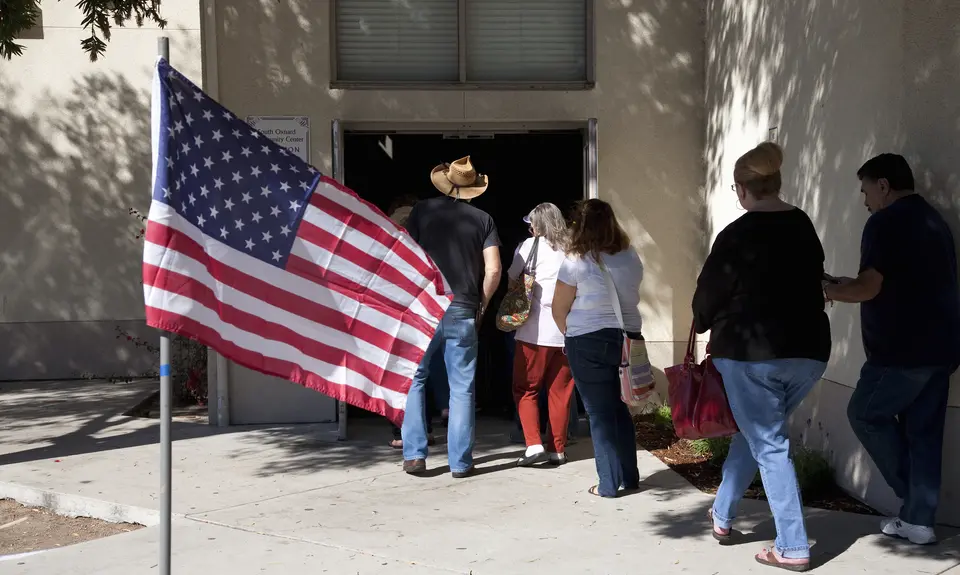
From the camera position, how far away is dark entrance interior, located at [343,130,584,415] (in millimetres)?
10625

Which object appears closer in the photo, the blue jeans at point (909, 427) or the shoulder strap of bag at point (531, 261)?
the blue jeans at point (909, 427)

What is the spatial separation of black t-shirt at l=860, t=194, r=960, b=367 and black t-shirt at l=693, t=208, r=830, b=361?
0.48 metres

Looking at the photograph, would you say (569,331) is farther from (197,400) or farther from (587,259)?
(197,400)

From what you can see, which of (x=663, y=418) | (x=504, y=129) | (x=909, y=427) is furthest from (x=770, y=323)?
(x=504, y=129)

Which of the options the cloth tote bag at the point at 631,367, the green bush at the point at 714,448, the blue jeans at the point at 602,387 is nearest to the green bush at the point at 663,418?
the green bush at the point at 714,448

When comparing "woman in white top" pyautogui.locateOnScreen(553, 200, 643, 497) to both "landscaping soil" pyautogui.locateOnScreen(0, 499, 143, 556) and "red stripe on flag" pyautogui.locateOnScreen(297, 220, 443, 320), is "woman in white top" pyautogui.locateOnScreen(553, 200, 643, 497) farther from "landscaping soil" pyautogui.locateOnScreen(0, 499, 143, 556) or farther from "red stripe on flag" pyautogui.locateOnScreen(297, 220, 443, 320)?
"landscaping soil" pyautogui.locateOnScreen(0, 499, 143, 556)

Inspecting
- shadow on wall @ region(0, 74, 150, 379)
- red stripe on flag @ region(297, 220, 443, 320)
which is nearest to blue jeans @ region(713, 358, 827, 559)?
red stripe on flag @ region(297, 220, 443, 320)

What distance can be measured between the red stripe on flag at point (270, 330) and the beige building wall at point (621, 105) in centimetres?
450

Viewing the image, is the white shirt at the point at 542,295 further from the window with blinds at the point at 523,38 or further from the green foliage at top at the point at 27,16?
the green foliage at top at the point at 27,16

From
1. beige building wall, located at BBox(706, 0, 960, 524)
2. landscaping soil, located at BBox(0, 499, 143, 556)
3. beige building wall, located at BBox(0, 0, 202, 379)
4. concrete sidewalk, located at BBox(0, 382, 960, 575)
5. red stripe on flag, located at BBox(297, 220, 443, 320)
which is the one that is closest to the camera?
red stripe on flag, located at BBox(297, 220, 443, 320)

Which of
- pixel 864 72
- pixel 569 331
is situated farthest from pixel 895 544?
pixel 864 72

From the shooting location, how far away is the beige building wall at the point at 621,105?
8.58 meters

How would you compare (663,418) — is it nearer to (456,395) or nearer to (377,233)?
(456,395)

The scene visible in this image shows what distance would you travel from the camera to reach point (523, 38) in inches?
350
